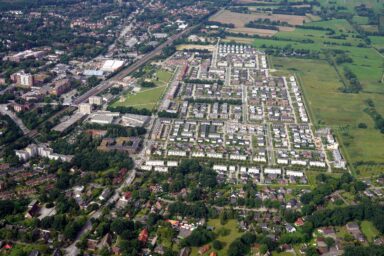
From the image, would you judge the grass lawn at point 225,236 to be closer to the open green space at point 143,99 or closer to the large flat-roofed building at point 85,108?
the open green space at point 143,99

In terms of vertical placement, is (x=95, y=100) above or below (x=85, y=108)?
above

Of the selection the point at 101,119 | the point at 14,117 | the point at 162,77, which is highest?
the point at 162,77

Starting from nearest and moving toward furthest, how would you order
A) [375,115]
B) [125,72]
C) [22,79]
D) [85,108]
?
[85,108] < [375,115] < [22,79] < [125,72]

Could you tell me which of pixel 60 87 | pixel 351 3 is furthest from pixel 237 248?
pixel 351 3

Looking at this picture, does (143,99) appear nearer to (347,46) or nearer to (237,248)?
(237,248)

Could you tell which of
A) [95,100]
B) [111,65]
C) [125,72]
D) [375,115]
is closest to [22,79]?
[95,100]

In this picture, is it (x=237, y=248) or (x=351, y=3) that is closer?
(x=237, y=248)

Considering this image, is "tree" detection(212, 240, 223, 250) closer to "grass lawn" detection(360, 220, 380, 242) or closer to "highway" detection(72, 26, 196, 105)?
"grass lawn" detection(360, 220, 380, 242)

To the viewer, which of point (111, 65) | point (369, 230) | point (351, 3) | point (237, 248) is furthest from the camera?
point (351, 3)
